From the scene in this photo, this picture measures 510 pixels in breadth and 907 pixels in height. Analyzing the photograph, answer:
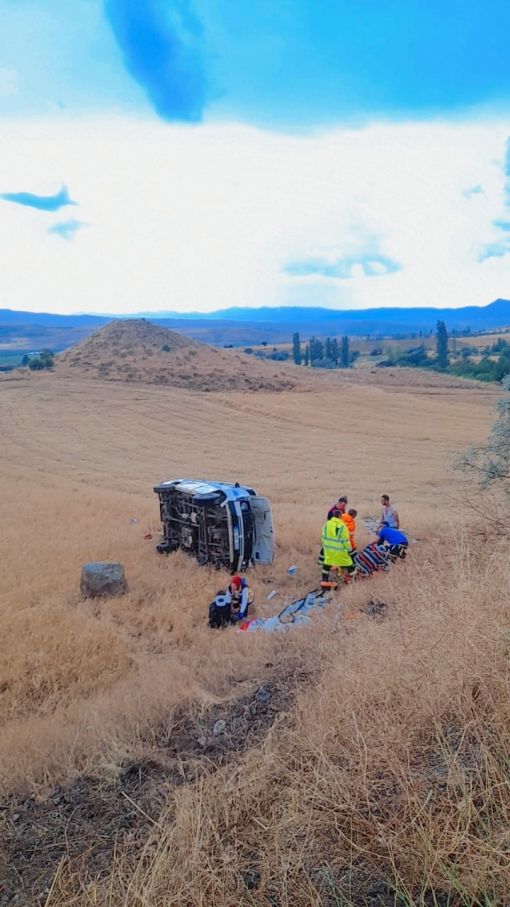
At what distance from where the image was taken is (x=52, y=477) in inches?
990

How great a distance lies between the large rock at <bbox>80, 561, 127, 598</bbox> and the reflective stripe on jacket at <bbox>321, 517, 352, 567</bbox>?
3684mm

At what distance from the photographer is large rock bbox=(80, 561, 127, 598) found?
1034 centimetres

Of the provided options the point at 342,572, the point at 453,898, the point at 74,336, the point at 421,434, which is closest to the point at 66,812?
the point at 453,898

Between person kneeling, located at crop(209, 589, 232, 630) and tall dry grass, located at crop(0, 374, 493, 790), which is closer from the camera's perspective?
tall dry grass, located at crop(0, 374, 493, 790)

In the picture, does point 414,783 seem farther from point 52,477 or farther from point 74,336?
point 74,336

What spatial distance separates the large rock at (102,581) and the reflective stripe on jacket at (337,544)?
3684 millimetres

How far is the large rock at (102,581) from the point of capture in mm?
10344

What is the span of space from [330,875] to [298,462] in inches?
972

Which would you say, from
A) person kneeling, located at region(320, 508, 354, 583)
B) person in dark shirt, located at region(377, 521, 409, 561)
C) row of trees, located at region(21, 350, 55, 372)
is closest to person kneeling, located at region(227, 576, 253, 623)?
person kneeling, located at region(320, 508, 354, 583)

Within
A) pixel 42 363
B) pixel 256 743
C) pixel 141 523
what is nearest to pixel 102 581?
pixel 141 523

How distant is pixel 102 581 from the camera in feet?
34.0

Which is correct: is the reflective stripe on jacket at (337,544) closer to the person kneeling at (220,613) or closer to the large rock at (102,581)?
the person kneeling at (220,613)

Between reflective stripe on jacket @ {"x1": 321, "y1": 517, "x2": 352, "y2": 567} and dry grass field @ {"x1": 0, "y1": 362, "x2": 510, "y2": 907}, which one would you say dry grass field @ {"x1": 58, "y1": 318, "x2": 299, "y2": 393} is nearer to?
reflective stripe on jacket @ {"x1": 321, "y1": 517, "x2": 352, "y2": 567}

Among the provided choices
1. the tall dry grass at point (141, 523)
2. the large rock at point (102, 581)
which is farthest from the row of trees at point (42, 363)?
the large rock at point (102, 581)
